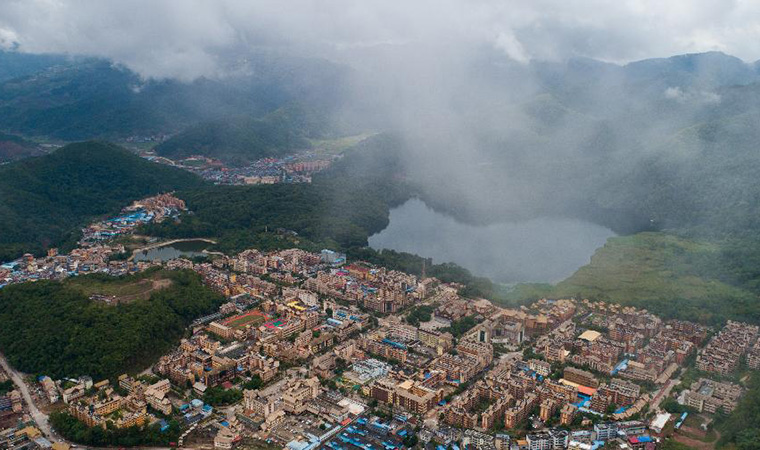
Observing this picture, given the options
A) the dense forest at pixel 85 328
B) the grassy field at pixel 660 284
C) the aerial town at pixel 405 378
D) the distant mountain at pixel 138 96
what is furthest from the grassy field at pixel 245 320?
the distant mountain at pixel 138 96

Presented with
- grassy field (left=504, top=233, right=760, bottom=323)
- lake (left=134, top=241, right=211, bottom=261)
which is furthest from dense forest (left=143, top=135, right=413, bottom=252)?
grassy field (left=504, top=233, right=760, bottom=323)

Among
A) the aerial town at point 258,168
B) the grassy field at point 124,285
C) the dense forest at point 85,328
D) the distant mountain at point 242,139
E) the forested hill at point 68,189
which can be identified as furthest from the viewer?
the distant mountain at point 242,139

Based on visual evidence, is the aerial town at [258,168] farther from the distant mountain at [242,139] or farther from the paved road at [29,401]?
the paved road at [29,401]

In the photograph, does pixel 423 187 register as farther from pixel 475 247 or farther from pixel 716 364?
pixel 716 364

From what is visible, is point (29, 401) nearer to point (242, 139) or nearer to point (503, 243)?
point (503, 243)

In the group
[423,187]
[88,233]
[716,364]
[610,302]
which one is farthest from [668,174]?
[88,233]
